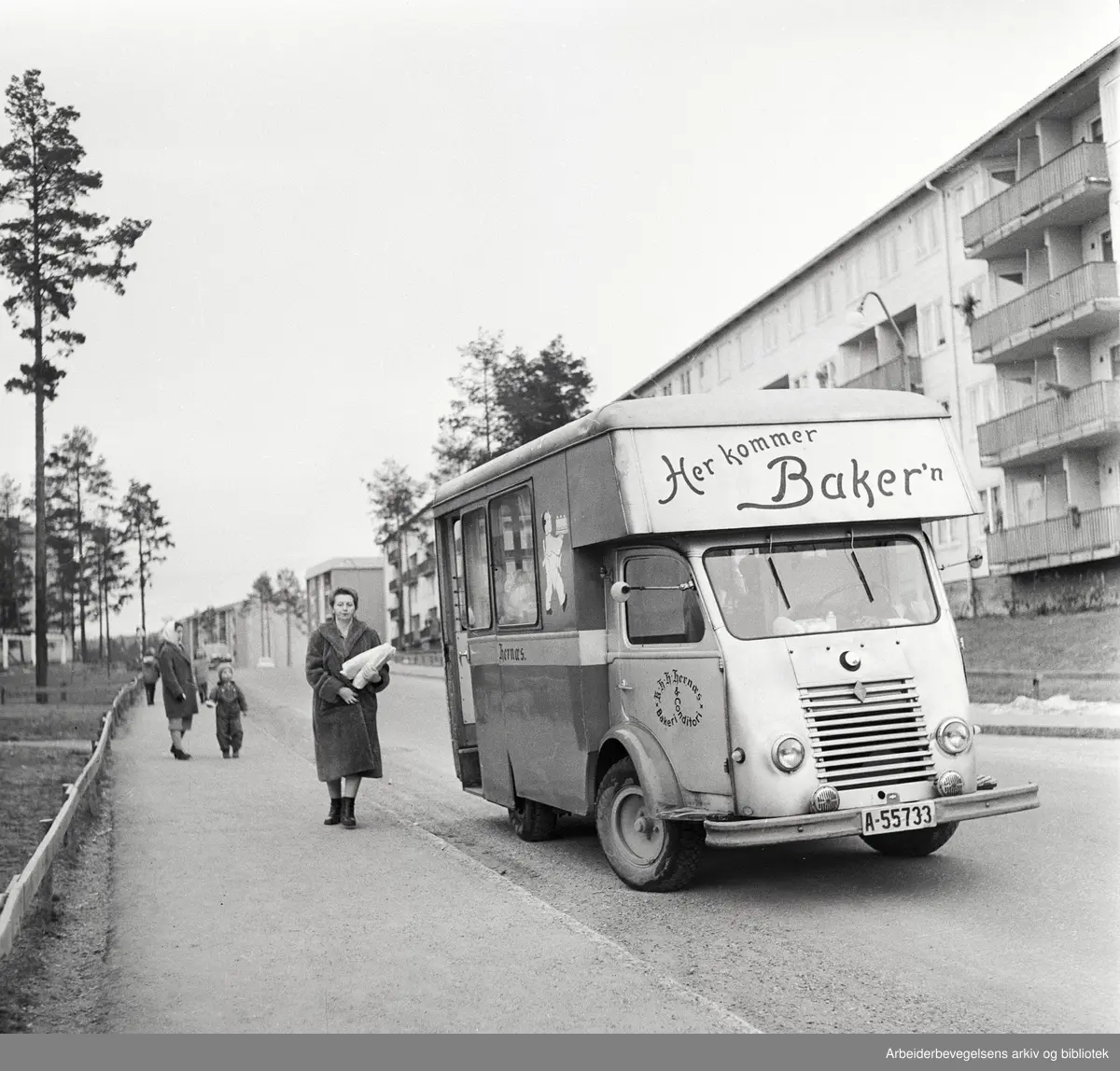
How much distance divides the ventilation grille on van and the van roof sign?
1.02m

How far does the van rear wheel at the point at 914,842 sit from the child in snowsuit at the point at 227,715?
12865 mm

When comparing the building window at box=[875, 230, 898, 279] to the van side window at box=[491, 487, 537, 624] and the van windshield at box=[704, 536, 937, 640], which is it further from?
the van windshield at box=[704, 536, 937, 640]

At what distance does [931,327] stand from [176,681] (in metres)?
28.8

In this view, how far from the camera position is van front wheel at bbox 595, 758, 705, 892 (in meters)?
8.05

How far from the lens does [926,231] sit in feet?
136

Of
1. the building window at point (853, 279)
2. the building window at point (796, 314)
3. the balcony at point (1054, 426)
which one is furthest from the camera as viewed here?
the building window at point (796, 314)

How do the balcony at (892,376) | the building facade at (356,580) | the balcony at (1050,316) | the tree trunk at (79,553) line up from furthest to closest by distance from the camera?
1. the building facade at (356,580)
2. the tree trunk at (79,553)
3. the balcony at (892,376)
4. the balcony at (1050,316)

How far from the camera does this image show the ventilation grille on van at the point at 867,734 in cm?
756

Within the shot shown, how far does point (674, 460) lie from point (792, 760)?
72.4 inches

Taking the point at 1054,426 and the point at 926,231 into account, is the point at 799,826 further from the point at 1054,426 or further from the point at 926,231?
the point at 926,231

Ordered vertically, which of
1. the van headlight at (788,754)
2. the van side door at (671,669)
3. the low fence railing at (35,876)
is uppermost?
the van side door at (671,669)

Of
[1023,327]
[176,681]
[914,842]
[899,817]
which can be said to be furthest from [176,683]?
[1023,327]

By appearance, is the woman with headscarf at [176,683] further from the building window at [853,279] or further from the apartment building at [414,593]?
the apartment building at [414,593]

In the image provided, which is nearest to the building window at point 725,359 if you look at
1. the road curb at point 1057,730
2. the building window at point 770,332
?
the building window at point 770,332
